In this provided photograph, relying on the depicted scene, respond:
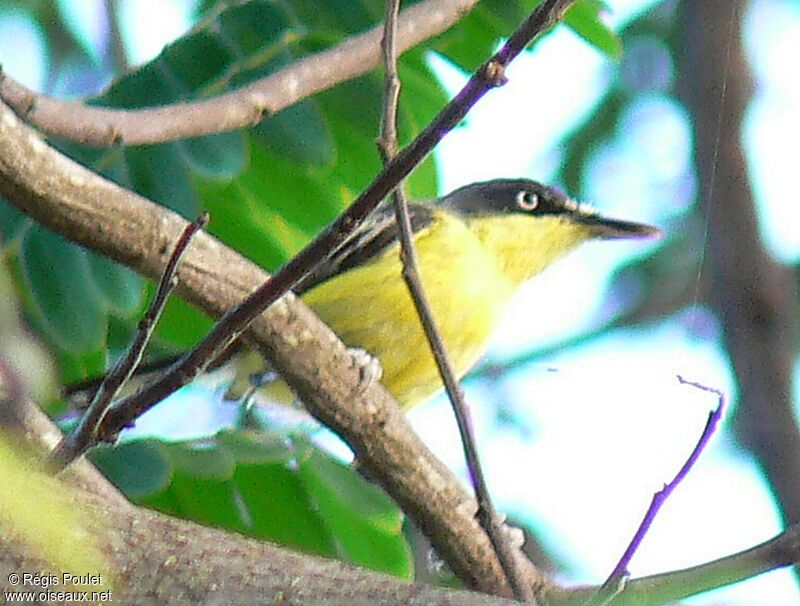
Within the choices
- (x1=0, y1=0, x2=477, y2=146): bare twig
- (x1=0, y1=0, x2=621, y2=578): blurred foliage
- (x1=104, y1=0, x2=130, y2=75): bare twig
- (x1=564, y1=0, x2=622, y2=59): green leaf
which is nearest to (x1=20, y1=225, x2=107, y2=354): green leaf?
(x1=0, y1=0, x2=621, y2=578): blurred foliage

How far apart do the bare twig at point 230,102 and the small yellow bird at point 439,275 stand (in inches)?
24.4

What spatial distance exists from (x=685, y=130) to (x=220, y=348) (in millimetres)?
4749

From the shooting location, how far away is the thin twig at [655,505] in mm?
2568

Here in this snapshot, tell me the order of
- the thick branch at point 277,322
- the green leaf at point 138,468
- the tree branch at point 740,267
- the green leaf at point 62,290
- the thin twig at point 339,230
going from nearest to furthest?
the thin twig at point 339,230 → the thick branch at point 277,322 → the green leaf at point 138,468 → the green leaf at point 62,290 → the tree branch at point 740,267

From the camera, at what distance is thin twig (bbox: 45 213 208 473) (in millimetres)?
2234

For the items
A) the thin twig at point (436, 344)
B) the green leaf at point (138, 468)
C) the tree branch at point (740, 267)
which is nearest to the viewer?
the thin twig at point (436, 344)

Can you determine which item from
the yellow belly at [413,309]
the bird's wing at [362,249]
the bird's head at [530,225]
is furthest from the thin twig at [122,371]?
the bird's head at [530,225]

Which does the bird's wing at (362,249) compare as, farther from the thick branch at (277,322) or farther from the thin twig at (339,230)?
the thin twig at (339,230)

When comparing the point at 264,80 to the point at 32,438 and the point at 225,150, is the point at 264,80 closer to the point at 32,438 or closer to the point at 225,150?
the point at 225,150

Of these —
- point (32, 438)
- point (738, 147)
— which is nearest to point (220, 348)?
point (32, 438)

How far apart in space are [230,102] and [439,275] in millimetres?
1223

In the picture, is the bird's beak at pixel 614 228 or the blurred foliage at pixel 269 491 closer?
the blurred foliage at pixel 269 491

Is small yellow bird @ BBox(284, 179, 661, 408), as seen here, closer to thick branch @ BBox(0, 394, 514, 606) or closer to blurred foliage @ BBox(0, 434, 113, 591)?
thick branch @ BBox(0, 394, 514, 606)

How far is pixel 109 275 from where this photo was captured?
3.55m
